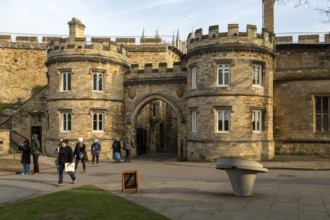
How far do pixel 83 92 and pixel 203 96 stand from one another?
9.08 m

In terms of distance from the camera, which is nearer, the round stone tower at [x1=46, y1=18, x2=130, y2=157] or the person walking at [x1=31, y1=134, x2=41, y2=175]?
the person walking at [x1=31, y1=134, x2=41, y2=175]

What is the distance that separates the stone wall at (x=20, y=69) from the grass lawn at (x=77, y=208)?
112ft

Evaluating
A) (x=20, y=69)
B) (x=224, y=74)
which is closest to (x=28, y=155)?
(x=224, y=74)

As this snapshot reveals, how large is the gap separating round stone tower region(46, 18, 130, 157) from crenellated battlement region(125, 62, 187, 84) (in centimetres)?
129

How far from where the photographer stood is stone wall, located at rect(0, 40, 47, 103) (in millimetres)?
42000

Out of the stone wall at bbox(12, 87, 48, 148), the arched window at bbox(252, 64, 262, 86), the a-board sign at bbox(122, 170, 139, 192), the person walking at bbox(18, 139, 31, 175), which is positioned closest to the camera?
the a-board sign at bbox(122, 170, 139, 192)

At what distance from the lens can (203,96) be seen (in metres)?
23.0

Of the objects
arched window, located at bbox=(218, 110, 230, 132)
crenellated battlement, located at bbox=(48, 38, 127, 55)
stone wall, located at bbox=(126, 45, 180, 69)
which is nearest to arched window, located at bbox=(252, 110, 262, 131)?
arched window, located at bbox=(218, 110, 230, 132)

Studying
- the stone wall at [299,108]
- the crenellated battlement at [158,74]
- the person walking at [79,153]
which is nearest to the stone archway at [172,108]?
the crenellated battlement at [158,74]

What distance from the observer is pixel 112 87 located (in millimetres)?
27328

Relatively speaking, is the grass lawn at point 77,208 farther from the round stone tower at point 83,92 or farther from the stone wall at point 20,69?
the stone wall at point 20,69

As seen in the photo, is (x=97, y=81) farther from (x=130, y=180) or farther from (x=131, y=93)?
(x=130, y=180)

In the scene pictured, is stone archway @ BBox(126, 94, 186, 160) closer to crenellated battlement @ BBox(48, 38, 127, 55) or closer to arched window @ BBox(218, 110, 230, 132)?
arched window @ BBox(218, 110, 230, 132)

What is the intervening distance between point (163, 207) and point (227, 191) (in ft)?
10.9
